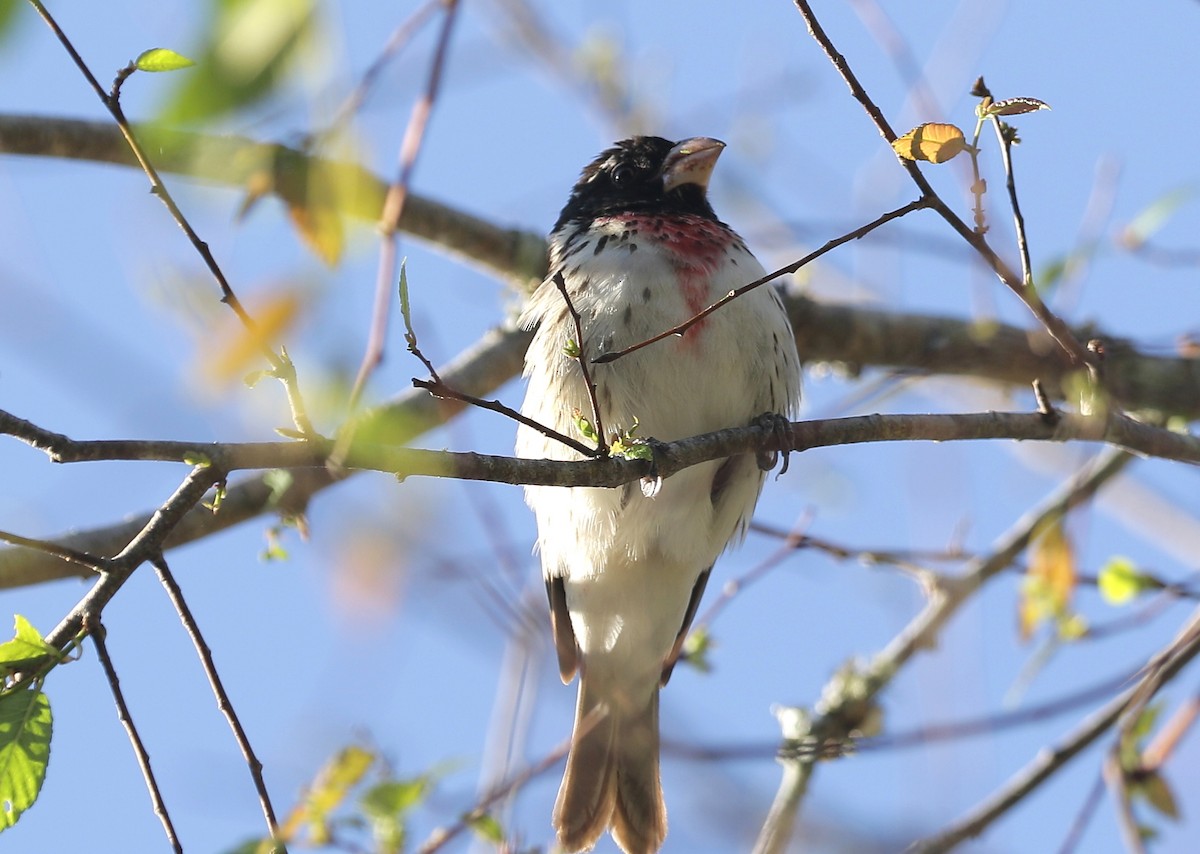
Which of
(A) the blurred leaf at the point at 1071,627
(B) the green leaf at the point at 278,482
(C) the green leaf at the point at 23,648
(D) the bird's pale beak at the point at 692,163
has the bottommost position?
(C) the green leaf at the point at 23,648

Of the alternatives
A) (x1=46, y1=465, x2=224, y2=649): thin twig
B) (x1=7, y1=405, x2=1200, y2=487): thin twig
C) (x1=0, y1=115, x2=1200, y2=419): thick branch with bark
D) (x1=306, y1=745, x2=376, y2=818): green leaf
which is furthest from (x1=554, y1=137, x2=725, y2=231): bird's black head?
(x1=46, y1=465, x2=224, y2=649): thin twig

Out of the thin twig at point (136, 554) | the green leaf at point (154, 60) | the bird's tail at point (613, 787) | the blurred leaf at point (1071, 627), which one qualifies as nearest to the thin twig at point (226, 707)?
the thin twig at point (136, 554)

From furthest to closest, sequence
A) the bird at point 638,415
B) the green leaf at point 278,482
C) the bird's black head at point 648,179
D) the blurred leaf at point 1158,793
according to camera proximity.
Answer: the bird's black head at point 648,179 < the bird at point 638,415 < the blurred leaf at point 1158,793 < the green leaf at point 278,482

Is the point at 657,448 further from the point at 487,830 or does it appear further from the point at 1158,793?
the point at 1158,793

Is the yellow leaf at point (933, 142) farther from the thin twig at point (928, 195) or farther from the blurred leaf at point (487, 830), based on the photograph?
the blurred leaf at point (487, 830)

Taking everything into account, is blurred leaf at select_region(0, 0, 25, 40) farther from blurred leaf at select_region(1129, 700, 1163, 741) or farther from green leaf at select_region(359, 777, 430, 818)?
blurred leaf at select_region(1129, 700, 1163, 741)

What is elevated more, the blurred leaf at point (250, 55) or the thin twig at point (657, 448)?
the thin twig at point (657, 448)

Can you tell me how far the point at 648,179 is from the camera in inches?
222

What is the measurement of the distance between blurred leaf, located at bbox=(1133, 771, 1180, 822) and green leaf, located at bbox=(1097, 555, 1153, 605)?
0.59m

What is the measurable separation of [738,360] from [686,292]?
0.30m

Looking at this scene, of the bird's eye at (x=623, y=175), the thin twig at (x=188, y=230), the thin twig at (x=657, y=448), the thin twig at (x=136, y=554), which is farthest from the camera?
the bird's eye at (x=623, y=175)

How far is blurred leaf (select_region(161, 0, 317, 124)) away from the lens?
1242 millimetres

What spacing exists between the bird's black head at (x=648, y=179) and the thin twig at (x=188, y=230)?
10.2 feet

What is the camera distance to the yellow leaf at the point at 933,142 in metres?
2.76
